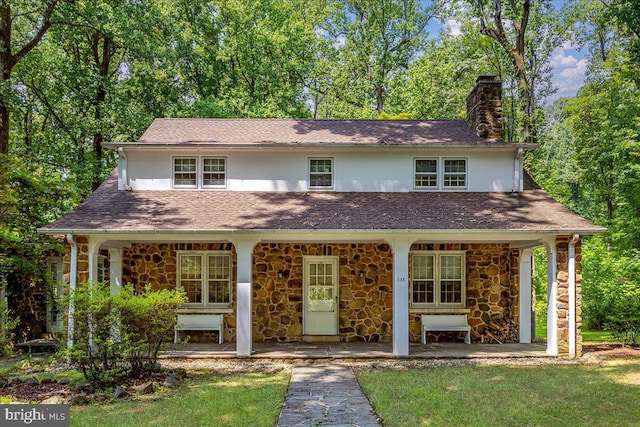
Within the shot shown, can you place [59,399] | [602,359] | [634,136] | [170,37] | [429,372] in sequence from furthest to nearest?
1. [170,37]
2. [634,136]
3. [602,359]
4. [429,372]
5. [59,399]

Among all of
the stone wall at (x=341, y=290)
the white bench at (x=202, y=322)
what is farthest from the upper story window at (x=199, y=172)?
the white bench at (x=202, y=322)

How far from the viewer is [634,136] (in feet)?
56.4

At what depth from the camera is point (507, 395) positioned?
7.21 metres

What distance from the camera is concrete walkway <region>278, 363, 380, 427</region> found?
597 cm

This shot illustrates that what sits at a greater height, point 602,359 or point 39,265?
point 39,265

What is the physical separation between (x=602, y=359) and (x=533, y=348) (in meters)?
1.49

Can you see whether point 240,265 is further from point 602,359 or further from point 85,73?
point 85,73

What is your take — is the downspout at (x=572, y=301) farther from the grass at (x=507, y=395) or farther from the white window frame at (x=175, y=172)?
the white window frame at (x=175, y=172)

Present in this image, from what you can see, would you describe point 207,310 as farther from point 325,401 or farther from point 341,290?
point 325,401

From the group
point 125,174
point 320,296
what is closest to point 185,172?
point 125,174

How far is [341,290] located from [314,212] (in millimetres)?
2506

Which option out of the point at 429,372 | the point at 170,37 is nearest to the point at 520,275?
the point at 429,372

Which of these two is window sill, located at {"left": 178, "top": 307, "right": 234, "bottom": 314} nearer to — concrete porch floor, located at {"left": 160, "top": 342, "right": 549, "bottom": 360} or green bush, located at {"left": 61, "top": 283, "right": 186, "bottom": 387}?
concrete porch floor, located at {"left": 160, "top": 342, "right": 549, "bottom": 360}

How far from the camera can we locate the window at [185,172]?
12.3 m
